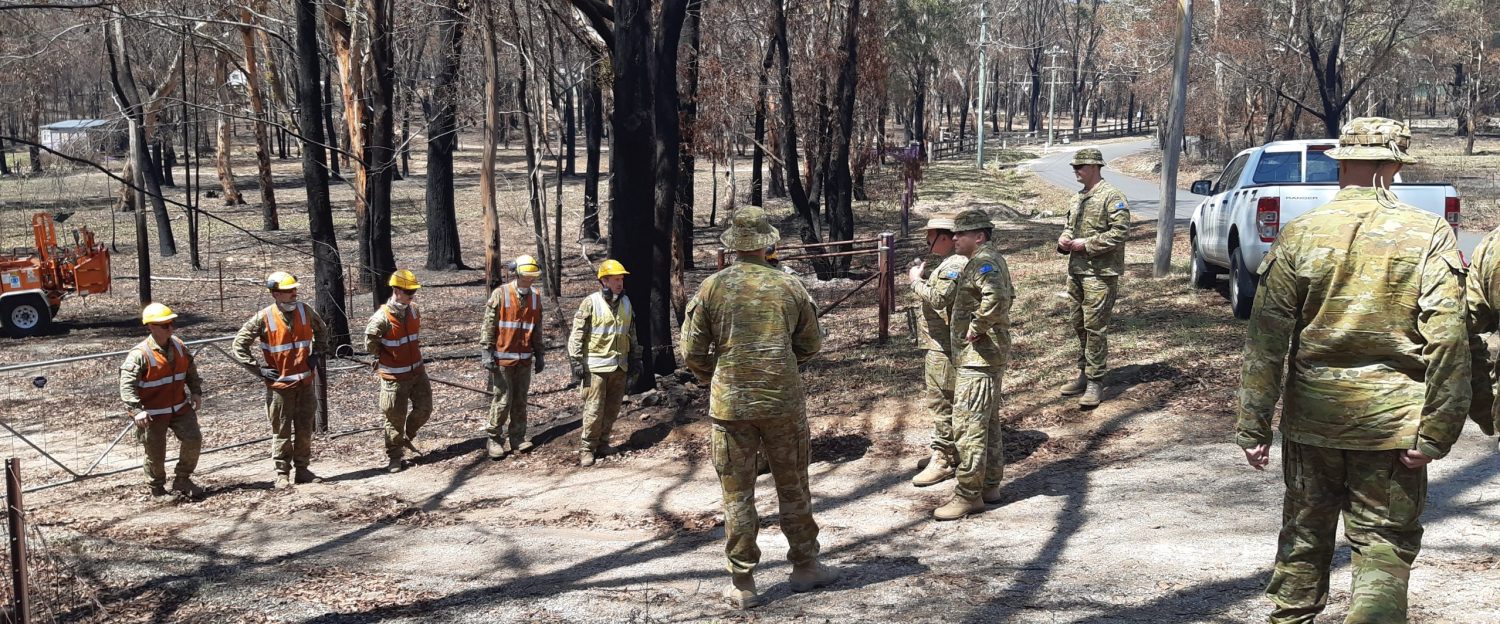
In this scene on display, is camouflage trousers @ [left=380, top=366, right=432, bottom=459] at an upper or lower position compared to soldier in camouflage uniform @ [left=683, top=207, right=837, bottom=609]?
lower

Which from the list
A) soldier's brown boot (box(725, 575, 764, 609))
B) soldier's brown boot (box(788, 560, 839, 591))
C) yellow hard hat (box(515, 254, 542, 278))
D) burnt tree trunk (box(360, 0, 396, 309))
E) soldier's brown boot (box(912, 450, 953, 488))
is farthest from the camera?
burnt tree trunk (box(360, 0, 396, 309))

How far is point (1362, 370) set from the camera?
3.88m

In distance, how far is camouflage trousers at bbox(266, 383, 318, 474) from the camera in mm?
8773

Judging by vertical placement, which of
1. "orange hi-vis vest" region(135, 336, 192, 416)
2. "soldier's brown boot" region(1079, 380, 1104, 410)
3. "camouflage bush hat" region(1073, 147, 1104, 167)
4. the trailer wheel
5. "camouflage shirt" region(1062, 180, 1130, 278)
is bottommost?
the trailer wheel

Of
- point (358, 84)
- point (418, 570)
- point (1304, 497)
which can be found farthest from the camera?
point (358, 84)

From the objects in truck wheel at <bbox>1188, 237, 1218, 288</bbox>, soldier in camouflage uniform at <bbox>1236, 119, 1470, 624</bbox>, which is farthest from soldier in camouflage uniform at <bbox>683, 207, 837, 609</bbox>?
truck wheel at <bbox>1188, 237, 1218, 288</bbox>

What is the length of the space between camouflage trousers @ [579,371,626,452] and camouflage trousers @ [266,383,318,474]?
2198mm

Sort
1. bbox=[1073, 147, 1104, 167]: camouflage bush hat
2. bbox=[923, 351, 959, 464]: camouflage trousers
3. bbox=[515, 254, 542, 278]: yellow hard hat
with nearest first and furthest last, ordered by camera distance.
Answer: bbox=[923, 351, 959, 464]: camouflage trousers
bbox=[1073, 147, 1104, 167]: camouflage bush hat
bbox=[515, 254, 542, 278]: yellow hard hat

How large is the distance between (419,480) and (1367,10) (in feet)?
110

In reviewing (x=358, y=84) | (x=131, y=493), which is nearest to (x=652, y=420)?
(x=131, y=493)

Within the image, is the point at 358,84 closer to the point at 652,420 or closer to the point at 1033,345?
the point at 652,420

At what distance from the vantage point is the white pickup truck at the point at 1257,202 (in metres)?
9.52

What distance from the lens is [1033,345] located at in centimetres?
1162

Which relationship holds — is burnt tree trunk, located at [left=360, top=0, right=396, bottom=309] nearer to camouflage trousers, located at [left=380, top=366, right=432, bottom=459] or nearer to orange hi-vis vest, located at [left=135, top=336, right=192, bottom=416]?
camouflage trousers, located at [left=380, top=366, right=432, bottom=459]
